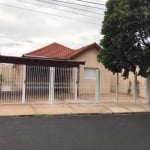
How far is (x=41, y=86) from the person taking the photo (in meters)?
20.9

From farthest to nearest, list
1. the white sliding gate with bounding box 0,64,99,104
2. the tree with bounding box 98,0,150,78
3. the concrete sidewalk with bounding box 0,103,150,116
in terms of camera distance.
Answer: the white sliding gate with bounding box 0,64,99,104 < the tree with bounding box 98,0,150,78 < the concrete sidewalk with bounding box 0,103,150,116

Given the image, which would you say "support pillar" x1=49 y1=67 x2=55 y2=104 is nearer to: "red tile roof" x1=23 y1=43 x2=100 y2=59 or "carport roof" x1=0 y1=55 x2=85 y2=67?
"carport roof" x1=0 y1=55 x2=85 y2=67

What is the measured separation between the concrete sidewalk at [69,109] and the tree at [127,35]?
7.00 ft

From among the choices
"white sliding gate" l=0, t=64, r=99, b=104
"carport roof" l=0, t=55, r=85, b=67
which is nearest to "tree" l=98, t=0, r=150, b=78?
"white sliding gate" l=0, t=64, r=99, b=104

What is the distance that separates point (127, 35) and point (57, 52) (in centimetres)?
1418

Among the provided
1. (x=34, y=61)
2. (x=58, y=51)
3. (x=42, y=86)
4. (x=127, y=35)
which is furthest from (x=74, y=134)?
(x=58, y=51)

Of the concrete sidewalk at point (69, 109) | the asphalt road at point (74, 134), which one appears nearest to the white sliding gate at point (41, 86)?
the concrete sidewalk at point (69, 109)

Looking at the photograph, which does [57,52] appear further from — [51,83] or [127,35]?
[127,35]

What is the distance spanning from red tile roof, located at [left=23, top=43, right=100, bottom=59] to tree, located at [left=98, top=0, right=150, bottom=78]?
29.2 ft

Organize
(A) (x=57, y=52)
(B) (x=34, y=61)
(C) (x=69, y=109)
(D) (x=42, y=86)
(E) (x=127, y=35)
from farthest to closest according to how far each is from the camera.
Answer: (A) (x=57, y=52), (B) (x=34, y=61), (D) (x=42, y=86), (E) (x=127, y=35), (C) (x=69, y=109)

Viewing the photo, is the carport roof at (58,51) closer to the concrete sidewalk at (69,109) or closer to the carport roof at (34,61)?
the carport roof at (34,61)

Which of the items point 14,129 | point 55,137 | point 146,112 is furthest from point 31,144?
point 146,112

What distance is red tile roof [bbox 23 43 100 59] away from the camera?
1163 inches

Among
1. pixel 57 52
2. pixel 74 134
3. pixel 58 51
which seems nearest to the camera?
pixel 74 134
